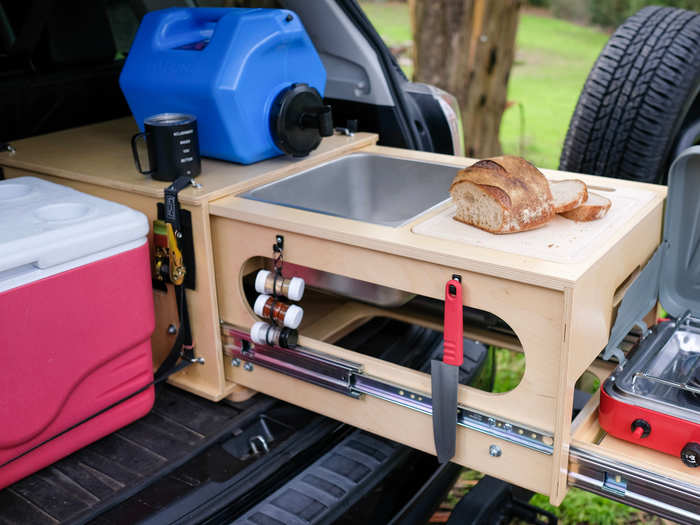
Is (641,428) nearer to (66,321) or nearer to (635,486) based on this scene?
(635,486)

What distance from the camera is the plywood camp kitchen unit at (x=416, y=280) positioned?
1.24 m

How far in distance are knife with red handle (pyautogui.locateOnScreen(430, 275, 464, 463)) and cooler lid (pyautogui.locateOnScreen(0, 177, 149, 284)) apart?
0.65 meters

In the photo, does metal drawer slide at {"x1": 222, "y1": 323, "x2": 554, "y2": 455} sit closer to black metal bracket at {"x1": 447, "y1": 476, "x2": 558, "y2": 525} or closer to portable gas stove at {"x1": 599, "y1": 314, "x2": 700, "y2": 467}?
portable gas stove at {"x1": 599, "y1": 314, "x2": 700, "y2": 467}

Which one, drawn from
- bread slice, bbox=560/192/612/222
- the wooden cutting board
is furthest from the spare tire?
bread slice, bbox=560/192/612/222

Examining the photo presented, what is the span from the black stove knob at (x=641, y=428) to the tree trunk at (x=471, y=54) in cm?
264

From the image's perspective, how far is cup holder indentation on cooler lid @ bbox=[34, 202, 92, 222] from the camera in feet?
4.67

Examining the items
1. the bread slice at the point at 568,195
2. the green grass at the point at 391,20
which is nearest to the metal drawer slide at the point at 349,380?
the bread slice at the point at 568,195

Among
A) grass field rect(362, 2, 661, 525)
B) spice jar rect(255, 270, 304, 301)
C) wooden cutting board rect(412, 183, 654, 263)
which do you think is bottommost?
grass field rect(362, 2, 661, 525)

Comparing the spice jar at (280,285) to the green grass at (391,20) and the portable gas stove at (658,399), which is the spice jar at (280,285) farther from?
the green grass at (391,20)

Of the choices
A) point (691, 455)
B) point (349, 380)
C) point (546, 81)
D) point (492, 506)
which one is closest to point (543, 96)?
point (546, 81)

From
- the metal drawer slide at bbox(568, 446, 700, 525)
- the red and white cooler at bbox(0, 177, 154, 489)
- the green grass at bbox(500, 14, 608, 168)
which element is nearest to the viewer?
the metal drawer slide at bbox(568, 446, 700, 525)

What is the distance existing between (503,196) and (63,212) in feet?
2.87

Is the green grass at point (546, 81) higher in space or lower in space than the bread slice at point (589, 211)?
lower

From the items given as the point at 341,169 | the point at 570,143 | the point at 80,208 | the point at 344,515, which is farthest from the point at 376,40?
the point at 344,515
